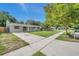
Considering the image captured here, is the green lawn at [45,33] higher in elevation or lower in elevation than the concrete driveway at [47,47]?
higher

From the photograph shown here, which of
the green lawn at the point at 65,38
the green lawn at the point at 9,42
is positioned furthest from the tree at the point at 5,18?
the green lawn at the point at 65,38

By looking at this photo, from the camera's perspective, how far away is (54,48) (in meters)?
3.55

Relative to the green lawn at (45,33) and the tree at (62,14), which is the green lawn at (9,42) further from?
the tree at (62,14)

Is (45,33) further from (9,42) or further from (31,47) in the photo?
(9,42)

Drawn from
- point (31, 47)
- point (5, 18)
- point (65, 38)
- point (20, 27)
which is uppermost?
point (5, 18)

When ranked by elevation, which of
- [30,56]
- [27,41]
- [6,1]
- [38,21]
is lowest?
[30,56]

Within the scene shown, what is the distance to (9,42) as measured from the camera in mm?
3551

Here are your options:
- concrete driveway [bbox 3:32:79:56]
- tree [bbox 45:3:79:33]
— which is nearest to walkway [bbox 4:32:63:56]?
concrete driveway [bbox 3:32:79:56]

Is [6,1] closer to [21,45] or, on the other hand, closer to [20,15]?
[20,15]

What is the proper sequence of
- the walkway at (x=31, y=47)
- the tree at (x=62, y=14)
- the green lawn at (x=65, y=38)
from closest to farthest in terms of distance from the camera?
the walkway at (x=31, y=47) → the tree at (x=62, y=14) → the green lawn at (x=65, y=38)

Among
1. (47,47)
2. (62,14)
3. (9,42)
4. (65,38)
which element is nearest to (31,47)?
(47,47)

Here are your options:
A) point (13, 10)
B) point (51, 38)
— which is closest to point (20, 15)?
point (13, 10)

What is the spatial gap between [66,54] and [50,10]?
0.85m

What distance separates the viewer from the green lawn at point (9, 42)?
11.4 feet
